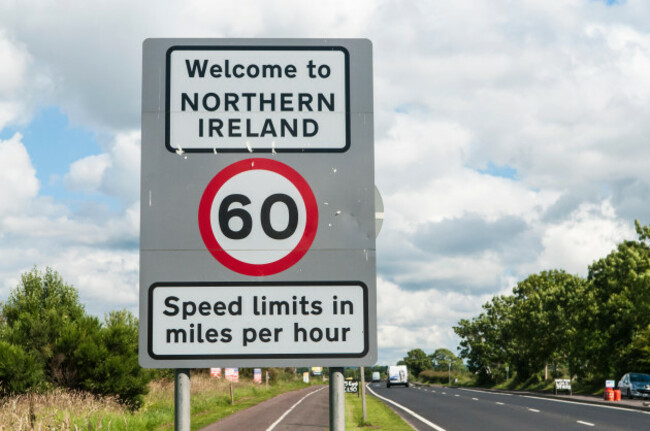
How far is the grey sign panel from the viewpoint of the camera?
113 inches

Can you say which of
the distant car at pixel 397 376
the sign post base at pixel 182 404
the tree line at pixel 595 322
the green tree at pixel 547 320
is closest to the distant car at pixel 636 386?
the tree line at pixel 595 322

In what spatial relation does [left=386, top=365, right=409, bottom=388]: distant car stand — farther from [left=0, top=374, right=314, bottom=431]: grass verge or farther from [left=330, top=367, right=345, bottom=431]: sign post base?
[left=330, top=367, right=345, bottom=431]: sign post base

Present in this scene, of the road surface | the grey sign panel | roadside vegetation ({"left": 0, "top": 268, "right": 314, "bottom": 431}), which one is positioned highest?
the grey sign panel

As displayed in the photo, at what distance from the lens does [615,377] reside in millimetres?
48969

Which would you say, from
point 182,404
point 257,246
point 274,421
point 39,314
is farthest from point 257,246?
point 39,314

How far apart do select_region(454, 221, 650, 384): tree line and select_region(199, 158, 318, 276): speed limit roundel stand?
46.5 metres

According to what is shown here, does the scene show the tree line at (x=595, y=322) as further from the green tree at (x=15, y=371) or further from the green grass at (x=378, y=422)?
the green tree at (x=15, y=371)

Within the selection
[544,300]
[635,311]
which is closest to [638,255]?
[635,311]

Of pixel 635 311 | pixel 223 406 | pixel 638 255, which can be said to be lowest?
pixel 223 406

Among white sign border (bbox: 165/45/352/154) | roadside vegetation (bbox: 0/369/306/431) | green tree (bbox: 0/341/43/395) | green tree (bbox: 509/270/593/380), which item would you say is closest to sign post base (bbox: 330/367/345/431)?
white sign border (bbox: 165/45/352/154)

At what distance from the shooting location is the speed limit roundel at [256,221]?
2873 millimetres

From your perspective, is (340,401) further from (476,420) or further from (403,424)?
(476,420)

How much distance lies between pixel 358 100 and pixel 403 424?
22.7 meters

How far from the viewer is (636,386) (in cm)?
3944
